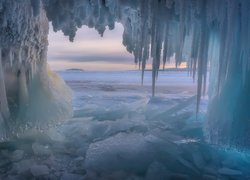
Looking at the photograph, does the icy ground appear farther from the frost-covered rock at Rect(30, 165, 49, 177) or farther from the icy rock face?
the icy rock face

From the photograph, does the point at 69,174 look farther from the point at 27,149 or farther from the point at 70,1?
the point at 70,1

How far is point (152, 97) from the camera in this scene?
25.1ft

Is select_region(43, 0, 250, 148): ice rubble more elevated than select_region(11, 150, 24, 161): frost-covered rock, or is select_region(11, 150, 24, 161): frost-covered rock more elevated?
select_region(43, 0, 250, 148): ice rubble

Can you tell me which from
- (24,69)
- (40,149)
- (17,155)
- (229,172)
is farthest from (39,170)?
(229,172)

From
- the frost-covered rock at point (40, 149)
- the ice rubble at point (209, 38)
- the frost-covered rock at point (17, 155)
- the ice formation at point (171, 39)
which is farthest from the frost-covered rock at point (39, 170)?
the ice rubble at point (209, 38)

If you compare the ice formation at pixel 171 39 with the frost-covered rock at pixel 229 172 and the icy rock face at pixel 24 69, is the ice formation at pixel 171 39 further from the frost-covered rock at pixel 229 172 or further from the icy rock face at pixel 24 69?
the frost-covered rock at pixel 229 172

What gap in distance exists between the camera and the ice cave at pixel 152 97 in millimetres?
6484

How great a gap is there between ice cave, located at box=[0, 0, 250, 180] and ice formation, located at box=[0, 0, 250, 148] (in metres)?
0.02

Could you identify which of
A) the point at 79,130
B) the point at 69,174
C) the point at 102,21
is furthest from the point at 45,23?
the point at 69,174

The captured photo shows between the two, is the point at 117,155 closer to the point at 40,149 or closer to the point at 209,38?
the point at 40,149

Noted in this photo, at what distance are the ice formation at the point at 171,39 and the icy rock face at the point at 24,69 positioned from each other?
0.08 ft

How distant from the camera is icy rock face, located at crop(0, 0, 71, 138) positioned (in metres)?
7.50

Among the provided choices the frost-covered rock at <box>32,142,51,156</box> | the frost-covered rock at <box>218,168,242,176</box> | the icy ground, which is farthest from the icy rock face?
the frost-covered rock at <box>218,168,242,176</box>

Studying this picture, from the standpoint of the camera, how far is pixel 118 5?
314 inches
